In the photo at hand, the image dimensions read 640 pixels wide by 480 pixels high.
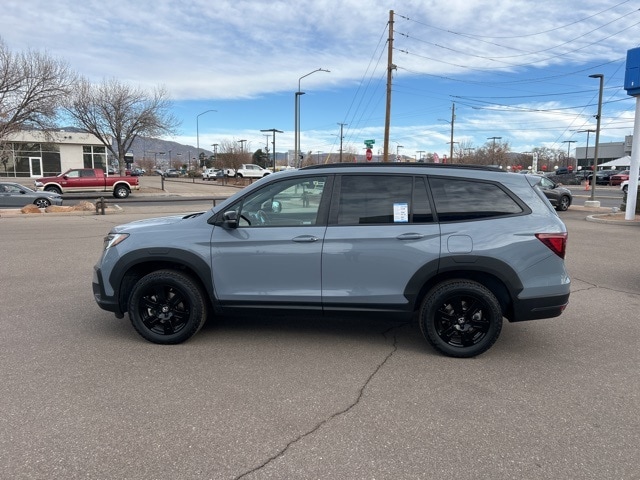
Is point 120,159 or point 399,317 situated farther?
point 120,159

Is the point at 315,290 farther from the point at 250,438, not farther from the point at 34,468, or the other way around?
the point at 34,468

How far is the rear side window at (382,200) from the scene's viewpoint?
434cm

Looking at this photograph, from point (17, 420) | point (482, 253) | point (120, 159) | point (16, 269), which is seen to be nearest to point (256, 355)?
point (17, 420)

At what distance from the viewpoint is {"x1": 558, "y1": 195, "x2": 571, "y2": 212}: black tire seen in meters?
23.1

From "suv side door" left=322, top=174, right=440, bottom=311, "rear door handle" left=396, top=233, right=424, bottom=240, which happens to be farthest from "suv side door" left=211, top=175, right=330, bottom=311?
"rear door handle" left=396, top=233, right=424, bottom=240

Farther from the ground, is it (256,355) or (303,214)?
(303,214)

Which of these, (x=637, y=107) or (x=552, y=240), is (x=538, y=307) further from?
(x=637, y=107)

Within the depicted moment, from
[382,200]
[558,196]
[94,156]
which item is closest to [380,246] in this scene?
[382,200]

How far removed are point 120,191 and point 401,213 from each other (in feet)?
104

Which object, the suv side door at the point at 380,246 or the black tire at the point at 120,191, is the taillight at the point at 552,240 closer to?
the suv side door at the point at 380,246

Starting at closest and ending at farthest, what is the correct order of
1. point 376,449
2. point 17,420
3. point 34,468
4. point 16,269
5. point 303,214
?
point 34,468 < point 376,449 < point 17,420 < point 303,214 < point 16,269

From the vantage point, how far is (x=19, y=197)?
71.3 ft

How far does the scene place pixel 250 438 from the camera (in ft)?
10.0

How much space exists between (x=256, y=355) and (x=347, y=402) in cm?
117
